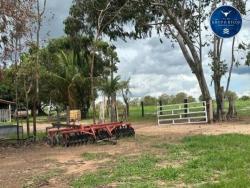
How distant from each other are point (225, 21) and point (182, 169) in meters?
3.24

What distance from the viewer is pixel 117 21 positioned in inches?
1346

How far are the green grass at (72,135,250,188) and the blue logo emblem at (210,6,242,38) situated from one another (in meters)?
2.81

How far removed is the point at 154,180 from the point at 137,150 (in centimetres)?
592

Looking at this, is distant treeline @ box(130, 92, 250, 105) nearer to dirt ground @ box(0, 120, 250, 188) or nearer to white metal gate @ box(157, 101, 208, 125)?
white metal gate @ box(157, 101, 208, 125)

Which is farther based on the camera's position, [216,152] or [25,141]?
[25,141]

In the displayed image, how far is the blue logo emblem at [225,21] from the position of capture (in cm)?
1202

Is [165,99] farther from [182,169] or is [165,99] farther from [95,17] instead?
[182,169]

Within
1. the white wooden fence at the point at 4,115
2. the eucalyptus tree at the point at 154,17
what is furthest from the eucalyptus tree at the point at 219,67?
the white wooden fence at the point at 4,115

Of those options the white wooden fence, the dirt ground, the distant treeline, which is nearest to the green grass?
the dirt ground

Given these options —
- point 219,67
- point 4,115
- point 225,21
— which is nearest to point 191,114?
point 219,67

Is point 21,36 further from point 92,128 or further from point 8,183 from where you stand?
point 8,183

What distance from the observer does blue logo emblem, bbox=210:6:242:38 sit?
1202 centimetres

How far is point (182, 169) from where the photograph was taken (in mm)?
11906

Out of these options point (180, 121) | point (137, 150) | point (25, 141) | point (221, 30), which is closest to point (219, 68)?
point (180, 121)
